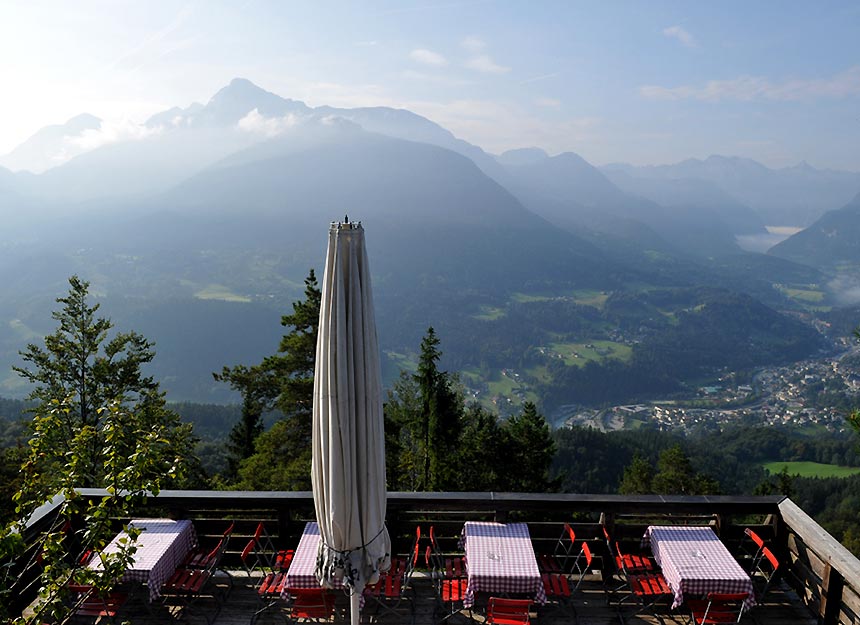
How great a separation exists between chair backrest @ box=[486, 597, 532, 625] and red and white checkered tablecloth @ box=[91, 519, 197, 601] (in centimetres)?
285

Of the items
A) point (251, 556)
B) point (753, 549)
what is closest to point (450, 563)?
point (251, 556)

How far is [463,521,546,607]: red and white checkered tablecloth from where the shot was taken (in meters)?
4.84

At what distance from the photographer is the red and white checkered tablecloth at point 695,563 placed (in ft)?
15.8

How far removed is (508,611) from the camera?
4.78 m

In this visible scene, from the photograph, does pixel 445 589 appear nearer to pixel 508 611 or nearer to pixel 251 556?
pixel 508 611

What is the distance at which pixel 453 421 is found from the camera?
24.3 m

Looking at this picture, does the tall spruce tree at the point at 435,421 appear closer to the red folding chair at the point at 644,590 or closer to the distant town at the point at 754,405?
the red folding chair at the point at 644,590

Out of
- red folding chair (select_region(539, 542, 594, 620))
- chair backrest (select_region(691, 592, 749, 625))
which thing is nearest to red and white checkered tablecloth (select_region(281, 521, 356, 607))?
red folding chair (select_region(539, 542, 594, 620))

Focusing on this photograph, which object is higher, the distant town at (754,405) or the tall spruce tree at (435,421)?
the tall spruce tree at (435,421)

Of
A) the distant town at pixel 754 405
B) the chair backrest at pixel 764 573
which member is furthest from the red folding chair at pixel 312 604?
the distant town at pixel 754 405

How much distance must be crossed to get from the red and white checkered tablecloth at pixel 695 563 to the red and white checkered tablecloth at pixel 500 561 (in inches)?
44.6

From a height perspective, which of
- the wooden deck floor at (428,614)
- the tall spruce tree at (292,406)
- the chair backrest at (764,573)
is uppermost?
the chair backrest at (764,573)

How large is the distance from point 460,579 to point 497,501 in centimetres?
79

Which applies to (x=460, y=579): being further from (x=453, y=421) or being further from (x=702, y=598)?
(x=453, y=421)
